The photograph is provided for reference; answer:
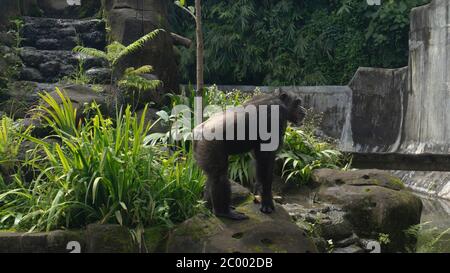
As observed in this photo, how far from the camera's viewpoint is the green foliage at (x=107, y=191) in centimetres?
532

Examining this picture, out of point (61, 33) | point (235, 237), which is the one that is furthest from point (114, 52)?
point (235, 237)

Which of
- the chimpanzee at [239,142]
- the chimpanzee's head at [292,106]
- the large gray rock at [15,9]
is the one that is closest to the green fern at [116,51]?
the large gray rock at [15,9]

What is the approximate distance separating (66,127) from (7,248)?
1826mm

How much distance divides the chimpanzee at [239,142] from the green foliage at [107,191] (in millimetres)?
292

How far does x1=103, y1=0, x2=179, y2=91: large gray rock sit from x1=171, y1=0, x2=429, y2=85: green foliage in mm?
6500

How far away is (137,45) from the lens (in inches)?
387

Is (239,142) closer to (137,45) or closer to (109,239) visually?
(109,239)

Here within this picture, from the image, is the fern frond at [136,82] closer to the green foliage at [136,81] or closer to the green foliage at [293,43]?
the green foliage at [136,81]

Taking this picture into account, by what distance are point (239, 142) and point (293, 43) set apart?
1309 cm

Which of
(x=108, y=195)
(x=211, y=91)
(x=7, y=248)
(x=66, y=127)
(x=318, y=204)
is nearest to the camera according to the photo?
(x=7, y=248)

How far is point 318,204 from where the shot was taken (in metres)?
7.36

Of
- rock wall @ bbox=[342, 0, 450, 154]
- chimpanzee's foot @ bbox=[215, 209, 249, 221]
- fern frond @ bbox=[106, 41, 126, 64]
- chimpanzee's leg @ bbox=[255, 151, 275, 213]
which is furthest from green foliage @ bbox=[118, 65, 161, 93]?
rock wall @ bbox=[342, 0, 450, 154]
